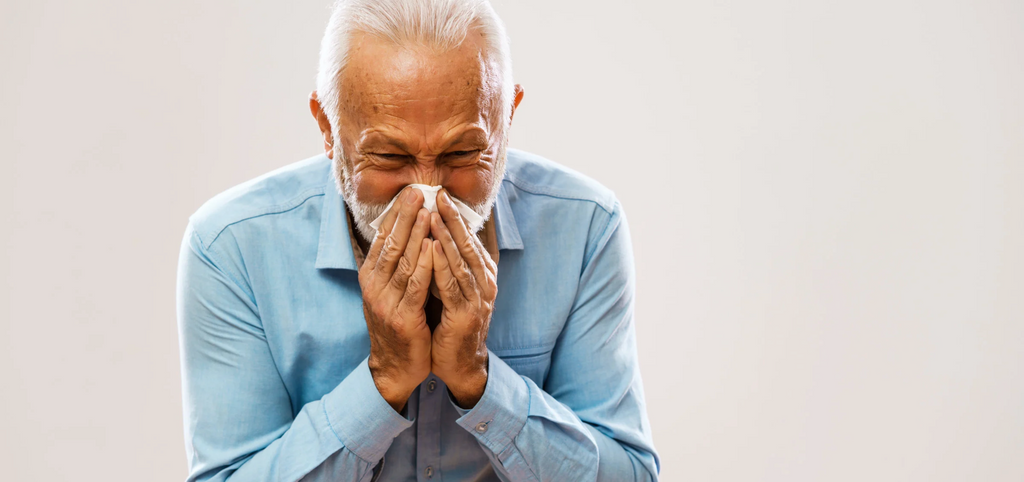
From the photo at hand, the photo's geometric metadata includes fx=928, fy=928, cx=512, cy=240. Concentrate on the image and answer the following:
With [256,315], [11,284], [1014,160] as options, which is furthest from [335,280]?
[1014,160]

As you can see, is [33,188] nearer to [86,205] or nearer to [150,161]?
[86,205]

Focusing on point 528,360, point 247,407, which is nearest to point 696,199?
point 528,360

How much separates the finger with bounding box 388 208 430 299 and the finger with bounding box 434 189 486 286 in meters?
0.03

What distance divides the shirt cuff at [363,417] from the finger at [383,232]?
7.7 inches

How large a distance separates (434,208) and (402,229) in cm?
7

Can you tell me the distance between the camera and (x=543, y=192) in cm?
197

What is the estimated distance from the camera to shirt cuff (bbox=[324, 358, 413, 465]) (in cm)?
159

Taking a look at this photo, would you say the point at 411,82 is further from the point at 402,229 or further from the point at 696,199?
the point at 696,199

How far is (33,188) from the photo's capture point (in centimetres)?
261

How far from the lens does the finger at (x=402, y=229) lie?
1522 mm

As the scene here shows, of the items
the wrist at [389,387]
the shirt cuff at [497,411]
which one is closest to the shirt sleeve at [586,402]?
the shirt cuff at [497,411]

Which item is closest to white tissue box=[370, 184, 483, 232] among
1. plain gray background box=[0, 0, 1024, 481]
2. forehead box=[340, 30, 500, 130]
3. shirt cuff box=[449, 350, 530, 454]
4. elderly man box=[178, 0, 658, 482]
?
elderly man box=[178, 0, 658, 482]

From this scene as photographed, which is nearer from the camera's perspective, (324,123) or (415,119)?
(415,119)

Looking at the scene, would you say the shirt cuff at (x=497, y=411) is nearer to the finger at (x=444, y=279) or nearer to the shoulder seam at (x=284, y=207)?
the finger at (x=444, y=279)
